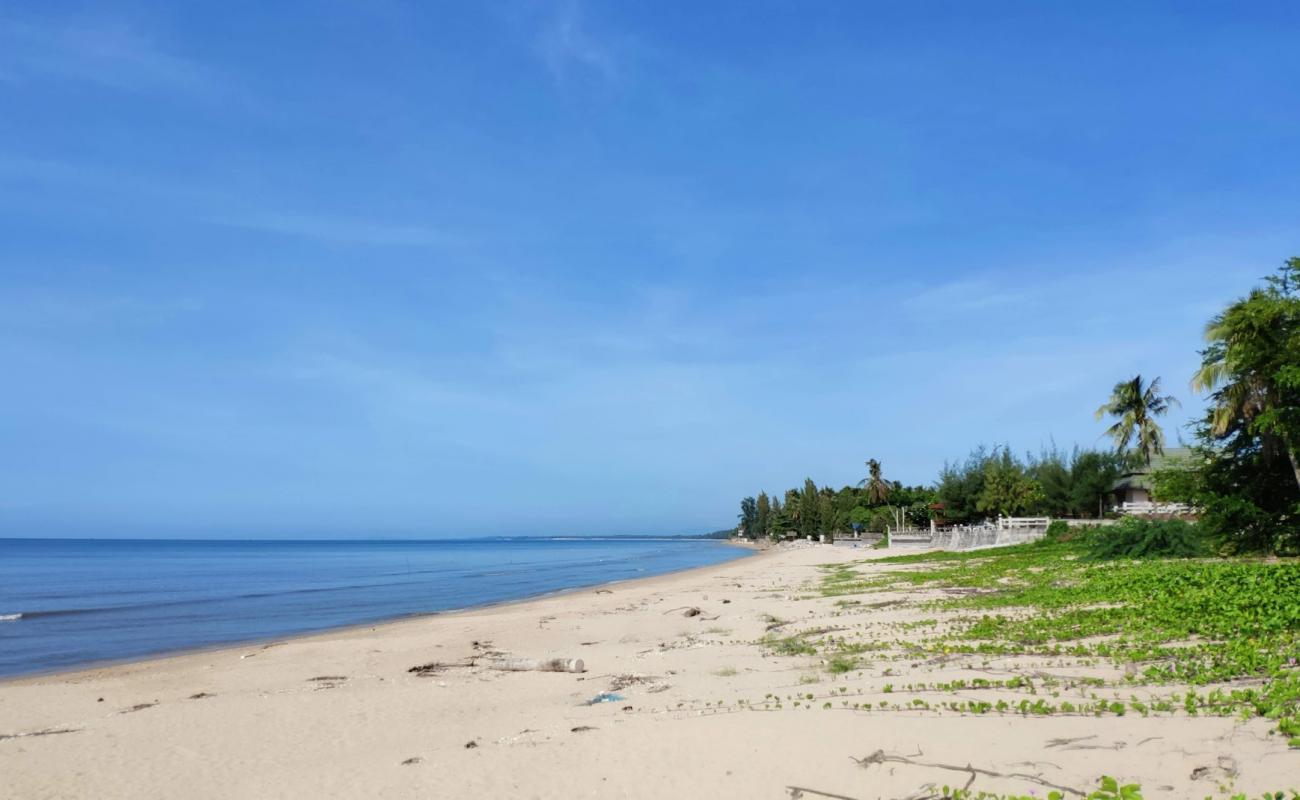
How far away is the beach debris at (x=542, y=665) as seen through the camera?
1416 cm

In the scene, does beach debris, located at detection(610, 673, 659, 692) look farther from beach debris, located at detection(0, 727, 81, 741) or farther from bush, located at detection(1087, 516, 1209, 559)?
bush, located at detection(1087, 516, 1209, 559)

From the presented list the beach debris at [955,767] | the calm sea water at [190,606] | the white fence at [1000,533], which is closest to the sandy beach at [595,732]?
the beach debris at [955,767]

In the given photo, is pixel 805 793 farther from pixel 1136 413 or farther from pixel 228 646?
pixel 1136 413

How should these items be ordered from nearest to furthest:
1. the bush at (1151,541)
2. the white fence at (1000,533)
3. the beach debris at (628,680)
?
the beach debris at (628,680), the bush at (1151,541), the white fence at (1000,533)

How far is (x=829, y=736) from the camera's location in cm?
780

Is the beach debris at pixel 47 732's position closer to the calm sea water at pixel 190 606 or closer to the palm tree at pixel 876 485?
the calm sea water at pixel 190 606

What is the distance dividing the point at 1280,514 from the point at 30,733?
1192 inches

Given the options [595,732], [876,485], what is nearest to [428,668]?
[595,732]

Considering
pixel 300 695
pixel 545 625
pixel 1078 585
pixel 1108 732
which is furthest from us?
pixel 545 625

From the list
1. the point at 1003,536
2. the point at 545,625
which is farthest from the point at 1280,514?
the point at 545,625

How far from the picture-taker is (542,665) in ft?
47.8

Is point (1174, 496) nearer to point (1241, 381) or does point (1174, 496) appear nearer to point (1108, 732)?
point (1241, 381)

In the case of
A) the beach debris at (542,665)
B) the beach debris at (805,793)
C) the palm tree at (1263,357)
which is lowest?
the beach debris at (542,665)

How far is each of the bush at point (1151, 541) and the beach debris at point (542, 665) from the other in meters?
19.4
